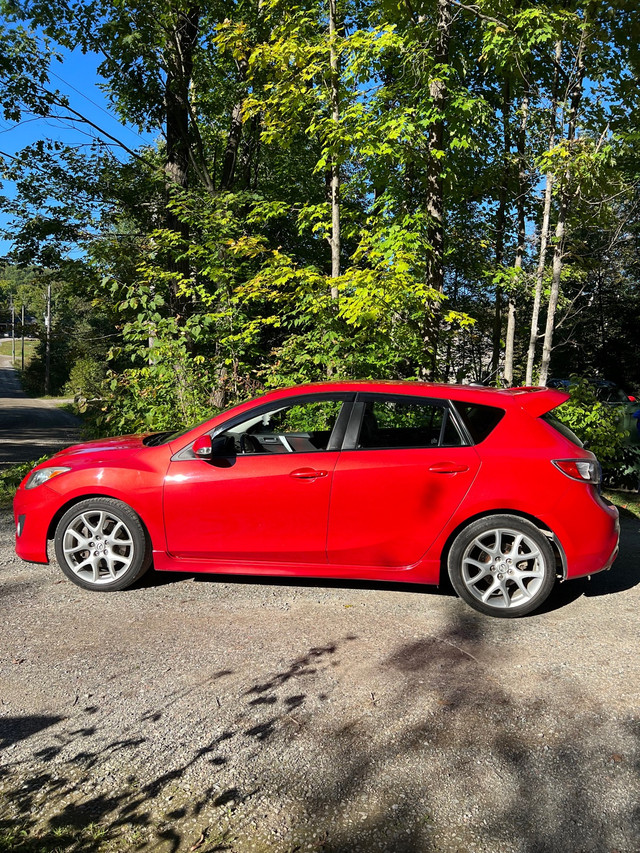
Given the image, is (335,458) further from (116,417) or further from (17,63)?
(17,63)

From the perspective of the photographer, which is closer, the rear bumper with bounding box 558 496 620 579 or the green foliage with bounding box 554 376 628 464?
the rear bumper with bounding box 558 496 620 579

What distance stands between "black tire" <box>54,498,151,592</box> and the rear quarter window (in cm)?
246

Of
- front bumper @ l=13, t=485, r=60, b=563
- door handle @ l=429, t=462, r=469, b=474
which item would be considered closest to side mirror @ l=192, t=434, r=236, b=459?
front bumper @ l=13, t=485, r=60, b=563

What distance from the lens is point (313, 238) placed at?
1784cm

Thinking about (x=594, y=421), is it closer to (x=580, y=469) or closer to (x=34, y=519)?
(x=580, y=469)

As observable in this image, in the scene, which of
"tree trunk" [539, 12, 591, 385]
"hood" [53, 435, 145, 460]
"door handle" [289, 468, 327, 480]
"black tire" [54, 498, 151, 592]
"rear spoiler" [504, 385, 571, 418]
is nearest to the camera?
"door handle" [289, 468, 327, 480]

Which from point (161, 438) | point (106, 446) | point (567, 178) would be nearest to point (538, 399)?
point (161, 438)

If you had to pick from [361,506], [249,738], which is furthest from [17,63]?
[249,738]

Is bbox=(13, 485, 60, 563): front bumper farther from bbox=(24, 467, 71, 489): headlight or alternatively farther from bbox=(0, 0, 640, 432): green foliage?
bbox=(0, 0, 640, 432): green foliage

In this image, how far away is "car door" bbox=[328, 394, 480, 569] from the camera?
418cm

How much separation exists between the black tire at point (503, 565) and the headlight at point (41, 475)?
2.96 m

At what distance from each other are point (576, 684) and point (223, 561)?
7.90 ft

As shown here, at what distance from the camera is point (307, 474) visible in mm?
4281

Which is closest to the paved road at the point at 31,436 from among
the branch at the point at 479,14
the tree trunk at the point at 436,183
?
the tree trunk at the point at 436,183
